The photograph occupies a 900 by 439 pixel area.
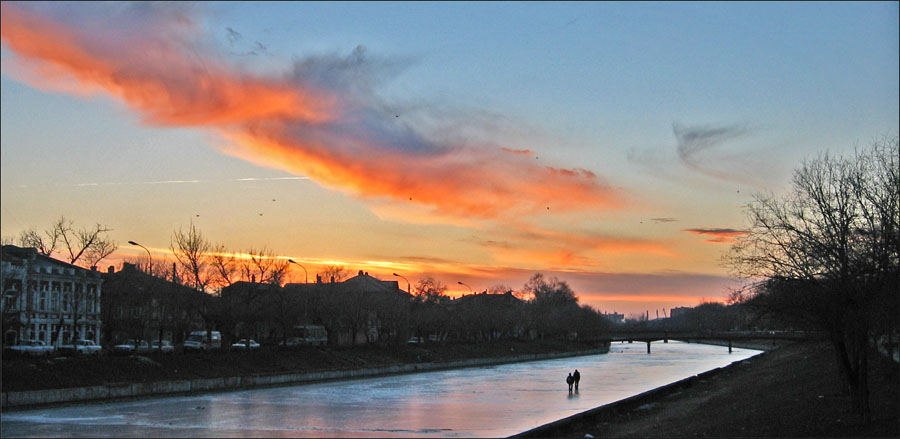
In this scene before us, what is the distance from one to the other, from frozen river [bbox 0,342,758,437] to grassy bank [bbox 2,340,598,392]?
13.9ft

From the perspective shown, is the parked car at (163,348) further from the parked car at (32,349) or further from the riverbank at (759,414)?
the riverbank at (759,414)

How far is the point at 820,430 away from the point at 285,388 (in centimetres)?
4376

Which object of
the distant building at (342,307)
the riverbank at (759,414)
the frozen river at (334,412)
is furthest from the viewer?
the distant building at (342,307)

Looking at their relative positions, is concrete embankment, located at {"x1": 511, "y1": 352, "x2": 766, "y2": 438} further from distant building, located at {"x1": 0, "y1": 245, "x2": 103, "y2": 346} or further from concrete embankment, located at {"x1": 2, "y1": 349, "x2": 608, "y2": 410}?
distant building, located at {"x1": 0, "y1": 245, "x2": 103, "y2": 346}

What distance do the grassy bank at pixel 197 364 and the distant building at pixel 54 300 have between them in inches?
924

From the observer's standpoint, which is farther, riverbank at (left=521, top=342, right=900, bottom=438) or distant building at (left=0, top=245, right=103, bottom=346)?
distant building at (left=0, top=245, right=103, bottom=346)

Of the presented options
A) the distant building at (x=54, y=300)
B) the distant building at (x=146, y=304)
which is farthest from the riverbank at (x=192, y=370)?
the distant building at (x=54, y=300)

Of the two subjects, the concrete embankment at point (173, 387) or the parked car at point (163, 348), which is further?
the parked car at point (163, 348)

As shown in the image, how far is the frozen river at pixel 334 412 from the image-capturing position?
34.1m

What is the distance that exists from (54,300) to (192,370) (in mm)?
40351

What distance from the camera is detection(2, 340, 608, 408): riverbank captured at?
48.4m

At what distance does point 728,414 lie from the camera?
4250 cm

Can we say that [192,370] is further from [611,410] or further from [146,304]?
[611,410]

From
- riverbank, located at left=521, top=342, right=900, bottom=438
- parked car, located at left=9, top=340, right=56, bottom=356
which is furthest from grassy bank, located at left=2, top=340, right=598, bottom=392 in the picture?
riverbank, located at left=521, top=342, right=900, bottom=438
